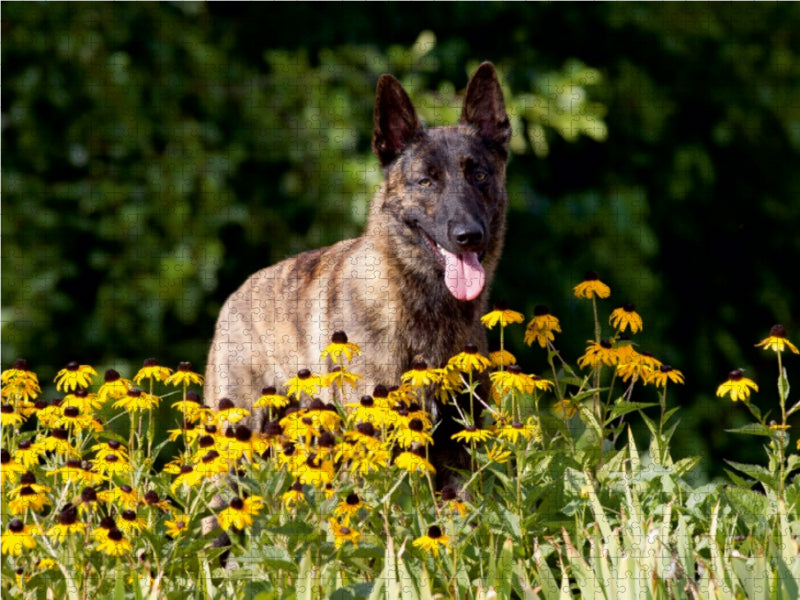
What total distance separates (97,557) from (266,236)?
6.16 m

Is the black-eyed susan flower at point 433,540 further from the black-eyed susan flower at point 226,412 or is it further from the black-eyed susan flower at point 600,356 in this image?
the black-eyed susan flower at point 600,356

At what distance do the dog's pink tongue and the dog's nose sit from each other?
8 cm

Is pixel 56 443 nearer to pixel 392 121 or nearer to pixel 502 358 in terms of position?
pixel 502 358

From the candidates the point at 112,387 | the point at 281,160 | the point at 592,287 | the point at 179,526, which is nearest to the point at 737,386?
the point at 592,287

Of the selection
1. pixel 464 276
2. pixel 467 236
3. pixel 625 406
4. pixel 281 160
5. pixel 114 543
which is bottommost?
pixel 114 543

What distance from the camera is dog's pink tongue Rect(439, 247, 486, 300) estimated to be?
502cm

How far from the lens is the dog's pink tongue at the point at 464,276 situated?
5016 mm

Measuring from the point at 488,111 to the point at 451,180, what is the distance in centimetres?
52

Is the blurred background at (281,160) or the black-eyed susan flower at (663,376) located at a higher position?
the blurred background at (281,160)

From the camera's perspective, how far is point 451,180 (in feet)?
17.1

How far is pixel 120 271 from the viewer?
9.41m

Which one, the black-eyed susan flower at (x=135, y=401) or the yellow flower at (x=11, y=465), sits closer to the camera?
the yellow flower at (x=11, y=465)

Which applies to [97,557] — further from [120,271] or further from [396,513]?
[120,271]

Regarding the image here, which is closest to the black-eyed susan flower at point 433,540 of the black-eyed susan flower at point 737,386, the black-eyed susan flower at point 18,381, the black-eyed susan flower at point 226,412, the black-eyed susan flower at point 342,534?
the black-eyed susan flower at point 342,534
